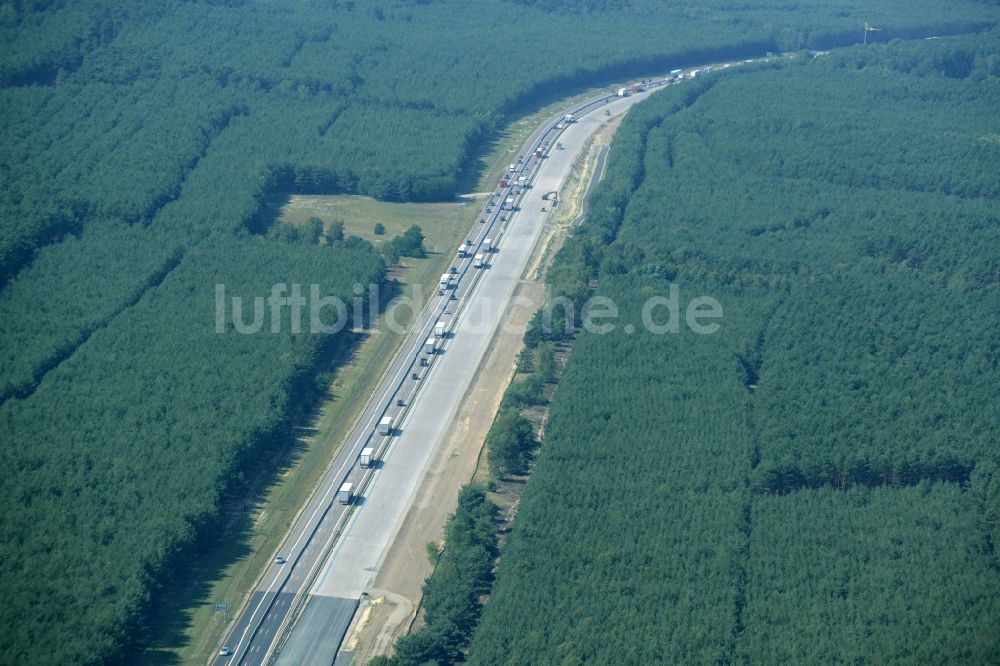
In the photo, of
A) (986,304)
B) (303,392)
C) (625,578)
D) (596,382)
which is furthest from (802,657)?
(986,304)

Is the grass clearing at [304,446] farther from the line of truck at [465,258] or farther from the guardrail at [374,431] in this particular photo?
the line of truck at [465,258]

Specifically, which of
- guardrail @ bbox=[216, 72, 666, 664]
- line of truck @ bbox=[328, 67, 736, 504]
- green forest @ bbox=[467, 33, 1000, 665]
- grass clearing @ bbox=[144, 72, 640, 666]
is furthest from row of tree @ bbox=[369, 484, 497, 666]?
grass clearing @ bbox=[144, 72, 640, 666]

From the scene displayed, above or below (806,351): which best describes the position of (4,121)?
above

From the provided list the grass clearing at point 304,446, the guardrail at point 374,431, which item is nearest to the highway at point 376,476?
the guardrail at point 374,431

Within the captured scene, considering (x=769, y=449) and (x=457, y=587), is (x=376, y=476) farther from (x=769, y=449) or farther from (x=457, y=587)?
(x=769, y=449)

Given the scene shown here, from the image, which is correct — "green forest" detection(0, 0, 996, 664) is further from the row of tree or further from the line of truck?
the row of tree

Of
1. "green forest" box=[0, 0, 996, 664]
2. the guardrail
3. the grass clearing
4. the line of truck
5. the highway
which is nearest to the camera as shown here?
the grass clearing

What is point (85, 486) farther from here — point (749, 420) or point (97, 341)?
point (749, 420)
